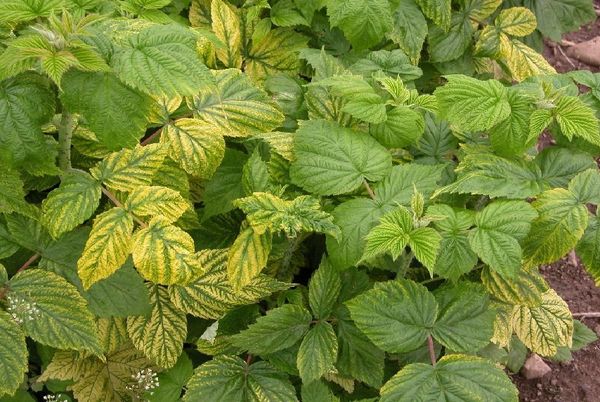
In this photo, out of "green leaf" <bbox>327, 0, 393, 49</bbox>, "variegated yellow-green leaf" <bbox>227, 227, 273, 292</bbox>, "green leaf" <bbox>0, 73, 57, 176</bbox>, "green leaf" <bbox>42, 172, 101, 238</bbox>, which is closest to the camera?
"green leaf" <bbox>0, 73, 57, 176</bbox>

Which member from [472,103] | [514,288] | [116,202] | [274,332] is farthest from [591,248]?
[116,202]

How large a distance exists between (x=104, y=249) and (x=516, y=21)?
202 cm

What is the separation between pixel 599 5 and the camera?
455 centimetres

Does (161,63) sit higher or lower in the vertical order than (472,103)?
higher

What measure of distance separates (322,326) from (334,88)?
0.69 meters

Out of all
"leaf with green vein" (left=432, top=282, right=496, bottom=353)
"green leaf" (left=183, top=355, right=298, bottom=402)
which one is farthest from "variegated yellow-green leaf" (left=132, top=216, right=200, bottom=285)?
"leaf with green vein" (left=432, top=282, right=496, bottom=353)

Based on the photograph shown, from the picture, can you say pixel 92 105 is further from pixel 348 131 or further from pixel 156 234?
pixel 348 131

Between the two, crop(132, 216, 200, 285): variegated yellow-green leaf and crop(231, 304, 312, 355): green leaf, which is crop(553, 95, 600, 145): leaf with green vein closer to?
crop(231, 304, 312, 355): green leaf

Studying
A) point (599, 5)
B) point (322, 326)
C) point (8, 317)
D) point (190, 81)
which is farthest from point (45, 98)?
point (599, 5)

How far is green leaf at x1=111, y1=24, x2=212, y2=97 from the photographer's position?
1441 mm

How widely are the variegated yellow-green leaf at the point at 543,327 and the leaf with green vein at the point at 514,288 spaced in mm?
179

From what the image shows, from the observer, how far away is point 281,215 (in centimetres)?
172

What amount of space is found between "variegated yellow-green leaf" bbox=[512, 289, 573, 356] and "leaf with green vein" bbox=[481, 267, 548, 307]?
0.59 ft

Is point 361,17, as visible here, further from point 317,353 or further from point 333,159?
point 317,353
